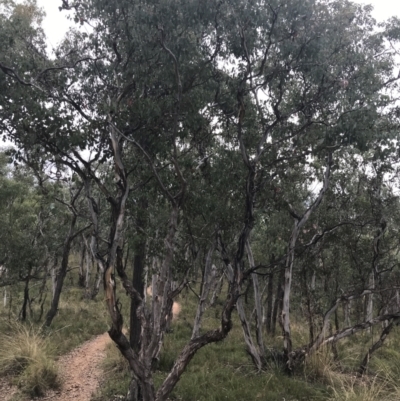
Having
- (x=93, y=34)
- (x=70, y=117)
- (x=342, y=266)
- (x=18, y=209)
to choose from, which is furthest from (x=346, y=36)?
(x=18, y=209)

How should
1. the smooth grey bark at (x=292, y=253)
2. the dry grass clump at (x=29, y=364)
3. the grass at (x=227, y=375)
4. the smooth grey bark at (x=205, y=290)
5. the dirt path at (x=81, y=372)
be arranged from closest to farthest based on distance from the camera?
the grass at (x=227, y=375), the smooth grey bark at (x=205, y=290), the dry grass clump at (x=29, y=364), the dirt path at (x=81, y=372), the smooth grey bark at (x=292, y=253)

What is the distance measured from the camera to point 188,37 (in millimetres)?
5926

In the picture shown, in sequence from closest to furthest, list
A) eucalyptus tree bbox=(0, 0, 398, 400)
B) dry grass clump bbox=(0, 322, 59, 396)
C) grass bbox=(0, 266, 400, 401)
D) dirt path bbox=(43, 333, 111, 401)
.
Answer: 1. eucalyptus tree bbox=(0, 0, 398, 400)
2. grass bbox=(0, 266, 400, 401)
3. dry grass clump bbox=(0, 322, 59, 396)
4. dirt path bbox=(43, 333, 111, 401)

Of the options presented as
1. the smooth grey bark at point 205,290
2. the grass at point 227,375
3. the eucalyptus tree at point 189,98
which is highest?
the eucalyptus tree at point 189,98

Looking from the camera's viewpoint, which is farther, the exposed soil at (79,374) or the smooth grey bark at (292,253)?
the smooth grey bark at (292,253)

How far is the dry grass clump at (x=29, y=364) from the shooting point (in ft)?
26.8

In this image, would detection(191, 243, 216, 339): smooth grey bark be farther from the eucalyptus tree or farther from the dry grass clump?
the dry grass clump

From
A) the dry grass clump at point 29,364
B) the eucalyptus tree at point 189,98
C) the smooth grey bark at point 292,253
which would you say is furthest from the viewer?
the smooth grey bark at point 292,253

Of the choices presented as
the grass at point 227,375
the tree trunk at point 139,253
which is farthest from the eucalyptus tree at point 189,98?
the grass at point 227,375

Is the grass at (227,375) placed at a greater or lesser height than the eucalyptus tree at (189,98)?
lesser

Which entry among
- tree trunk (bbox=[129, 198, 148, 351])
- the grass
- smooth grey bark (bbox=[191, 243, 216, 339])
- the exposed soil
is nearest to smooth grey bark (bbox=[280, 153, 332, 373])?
the grass

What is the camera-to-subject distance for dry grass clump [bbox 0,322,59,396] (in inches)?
321

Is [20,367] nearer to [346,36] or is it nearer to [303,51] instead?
[303,51]

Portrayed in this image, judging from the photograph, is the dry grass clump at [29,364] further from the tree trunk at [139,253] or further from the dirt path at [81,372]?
the tree trunk at [139,253]
